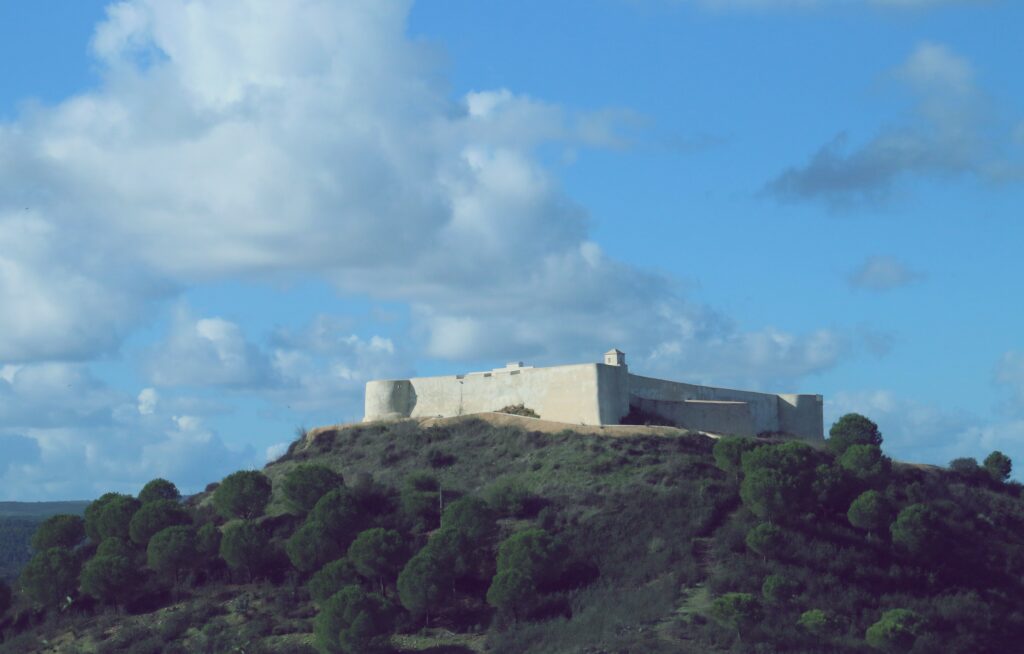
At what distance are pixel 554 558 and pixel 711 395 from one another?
56.4 ft

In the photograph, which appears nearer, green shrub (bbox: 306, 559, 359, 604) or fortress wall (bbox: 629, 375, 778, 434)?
green shrub (bbox: 306, 559, 359, 604)

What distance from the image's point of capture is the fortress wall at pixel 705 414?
5194cm

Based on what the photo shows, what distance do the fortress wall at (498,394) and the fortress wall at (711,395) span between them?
364 cm

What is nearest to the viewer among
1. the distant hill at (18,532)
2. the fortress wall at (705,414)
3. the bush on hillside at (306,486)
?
the bush on hillside at (306,486)

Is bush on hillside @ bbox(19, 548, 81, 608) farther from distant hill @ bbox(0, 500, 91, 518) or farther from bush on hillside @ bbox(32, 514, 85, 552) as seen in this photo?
distant hill @ bbox(0, 500, 91, 518)

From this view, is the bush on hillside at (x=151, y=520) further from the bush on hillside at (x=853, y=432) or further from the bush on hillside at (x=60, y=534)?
the bush on hillside at (x=853, y=432)

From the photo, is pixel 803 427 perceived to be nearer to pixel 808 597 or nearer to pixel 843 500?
pixel 843 500

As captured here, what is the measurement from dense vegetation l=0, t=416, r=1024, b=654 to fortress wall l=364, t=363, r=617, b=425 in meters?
1.76

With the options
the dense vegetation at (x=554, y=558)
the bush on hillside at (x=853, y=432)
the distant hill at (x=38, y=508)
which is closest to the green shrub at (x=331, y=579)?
the dense vegetation at (x=554, y=558)

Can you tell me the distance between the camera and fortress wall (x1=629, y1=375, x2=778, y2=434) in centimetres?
5391

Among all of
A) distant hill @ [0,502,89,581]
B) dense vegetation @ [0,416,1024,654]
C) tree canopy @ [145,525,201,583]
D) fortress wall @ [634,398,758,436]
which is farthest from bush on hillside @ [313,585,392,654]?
distant hill @ [0,502,89,581]

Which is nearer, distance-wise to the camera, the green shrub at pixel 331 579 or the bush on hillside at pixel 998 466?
the green shrub at pixel 331 579

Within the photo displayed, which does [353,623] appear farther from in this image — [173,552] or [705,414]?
[705,414]

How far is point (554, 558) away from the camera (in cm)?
→ 3991
